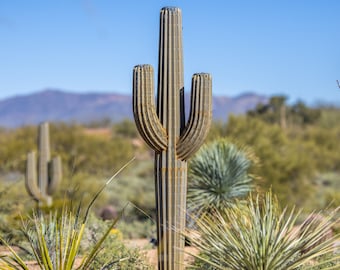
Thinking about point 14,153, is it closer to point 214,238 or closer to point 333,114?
point 214,238

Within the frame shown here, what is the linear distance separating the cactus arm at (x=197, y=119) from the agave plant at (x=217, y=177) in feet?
15.2

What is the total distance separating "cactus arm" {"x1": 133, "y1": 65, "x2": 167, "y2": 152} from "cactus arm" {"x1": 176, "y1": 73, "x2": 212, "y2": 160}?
0.86 feet

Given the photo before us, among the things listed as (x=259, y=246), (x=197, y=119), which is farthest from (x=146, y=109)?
(x=259, y=246)

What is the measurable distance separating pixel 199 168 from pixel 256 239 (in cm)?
681

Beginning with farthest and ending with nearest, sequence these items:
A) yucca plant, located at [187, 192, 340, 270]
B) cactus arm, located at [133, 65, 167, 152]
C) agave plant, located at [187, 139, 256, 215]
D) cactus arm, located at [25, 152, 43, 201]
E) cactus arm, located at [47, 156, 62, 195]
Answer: cactus arm, located at [47, 156, 62, 195] < cactus arm, located at [25, 152, 43, 201] < agave plant, located at [187, 139, 256, 215] < cactus arm, located at [133, 65, 167, 152] < yucca plant, located at [187, 192, 340, 270]

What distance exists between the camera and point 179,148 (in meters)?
8.25

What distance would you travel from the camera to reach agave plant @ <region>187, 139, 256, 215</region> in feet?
42.6

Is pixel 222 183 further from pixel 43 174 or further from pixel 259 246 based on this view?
pixel 43 174

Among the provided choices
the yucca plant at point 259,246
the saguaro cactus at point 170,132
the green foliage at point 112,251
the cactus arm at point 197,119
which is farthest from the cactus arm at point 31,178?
the yucca plant at point 259,246

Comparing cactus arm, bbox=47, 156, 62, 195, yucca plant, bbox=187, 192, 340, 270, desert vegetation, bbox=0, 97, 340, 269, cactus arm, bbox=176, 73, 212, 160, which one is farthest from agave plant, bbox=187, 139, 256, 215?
cactus arm, bbox=47, 156, 62, 195

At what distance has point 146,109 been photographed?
26.7 feet

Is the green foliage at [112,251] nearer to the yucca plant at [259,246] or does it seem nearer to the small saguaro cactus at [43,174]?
the yucca plant at [259,246]

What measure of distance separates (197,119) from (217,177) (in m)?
5.29

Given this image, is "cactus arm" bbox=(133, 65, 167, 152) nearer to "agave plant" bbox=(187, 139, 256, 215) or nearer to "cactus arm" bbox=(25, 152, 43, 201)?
"agave plant" bbox=(187, 139, 256, 215)
